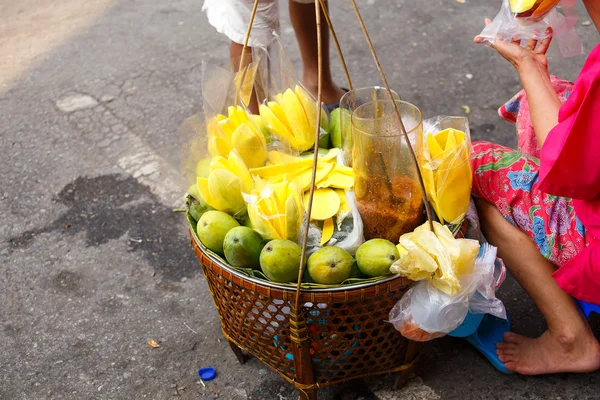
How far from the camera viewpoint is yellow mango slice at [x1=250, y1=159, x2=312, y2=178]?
1705 mm

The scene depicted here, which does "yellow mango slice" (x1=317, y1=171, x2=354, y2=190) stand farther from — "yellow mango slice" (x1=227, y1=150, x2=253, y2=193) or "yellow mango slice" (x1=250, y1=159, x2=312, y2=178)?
"yellow mango slice" (x1=227, y1=150, x2=253, y2=193)

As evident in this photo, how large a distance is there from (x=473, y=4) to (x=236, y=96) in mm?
2837

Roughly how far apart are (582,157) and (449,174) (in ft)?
1.02

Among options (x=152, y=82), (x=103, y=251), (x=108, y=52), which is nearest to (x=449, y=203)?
(x=103, y=251)

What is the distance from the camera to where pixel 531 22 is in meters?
1.76

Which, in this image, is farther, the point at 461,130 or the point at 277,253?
the point at 461,130

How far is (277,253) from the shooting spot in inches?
57.4

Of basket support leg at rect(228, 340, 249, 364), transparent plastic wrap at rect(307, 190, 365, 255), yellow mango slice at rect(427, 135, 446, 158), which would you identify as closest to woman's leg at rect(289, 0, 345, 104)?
yellow mango slice at rect(427, 135, 446, 158)

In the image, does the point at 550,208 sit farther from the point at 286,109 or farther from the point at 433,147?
the point at 286,109

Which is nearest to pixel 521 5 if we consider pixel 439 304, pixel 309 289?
pixel 439 304

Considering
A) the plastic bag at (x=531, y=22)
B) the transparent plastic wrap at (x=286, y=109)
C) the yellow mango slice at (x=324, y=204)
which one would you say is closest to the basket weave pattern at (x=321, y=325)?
the yellow mango slice at (x=324, y=204)

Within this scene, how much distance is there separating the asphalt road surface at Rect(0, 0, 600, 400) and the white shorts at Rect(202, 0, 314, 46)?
0.60 meters

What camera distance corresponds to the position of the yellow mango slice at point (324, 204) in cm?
162

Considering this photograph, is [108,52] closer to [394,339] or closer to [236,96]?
[236,96]
